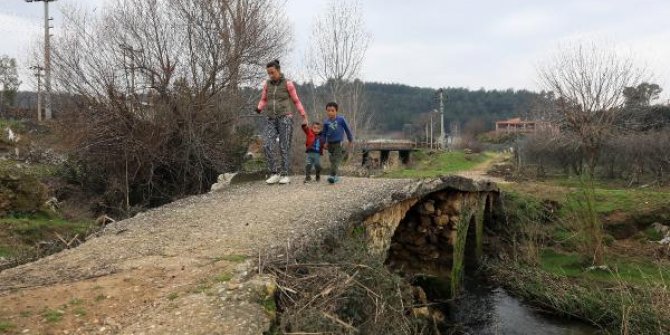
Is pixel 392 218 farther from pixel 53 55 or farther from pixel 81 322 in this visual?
pixel 53 55

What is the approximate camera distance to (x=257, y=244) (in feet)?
19.0

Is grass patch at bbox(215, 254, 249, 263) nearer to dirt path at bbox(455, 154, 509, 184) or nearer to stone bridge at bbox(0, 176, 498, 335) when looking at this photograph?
stone bridge at bbox(0, 176, 498, 335)

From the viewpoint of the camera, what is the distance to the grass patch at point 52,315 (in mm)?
3812

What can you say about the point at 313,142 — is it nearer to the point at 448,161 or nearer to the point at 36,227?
the point at 36,227

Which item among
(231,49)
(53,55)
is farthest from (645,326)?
(53,55)

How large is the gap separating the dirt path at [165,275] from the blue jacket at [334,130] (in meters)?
1.88

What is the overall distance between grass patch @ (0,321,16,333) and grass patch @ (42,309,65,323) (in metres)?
0.22

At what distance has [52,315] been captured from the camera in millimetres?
3879

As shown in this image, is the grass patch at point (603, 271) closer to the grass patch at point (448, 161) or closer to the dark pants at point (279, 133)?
the dark pants at point (279, 133)

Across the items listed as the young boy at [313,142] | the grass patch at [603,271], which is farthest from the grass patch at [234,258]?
the grass patch at [603,271]

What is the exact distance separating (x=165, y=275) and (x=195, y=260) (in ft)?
1.56

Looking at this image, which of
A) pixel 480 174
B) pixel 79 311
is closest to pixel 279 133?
pixel 79 311

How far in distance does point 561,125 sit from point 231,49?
17.0 m

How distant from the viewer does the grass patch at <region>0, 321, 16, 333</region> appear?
362 centimetres
